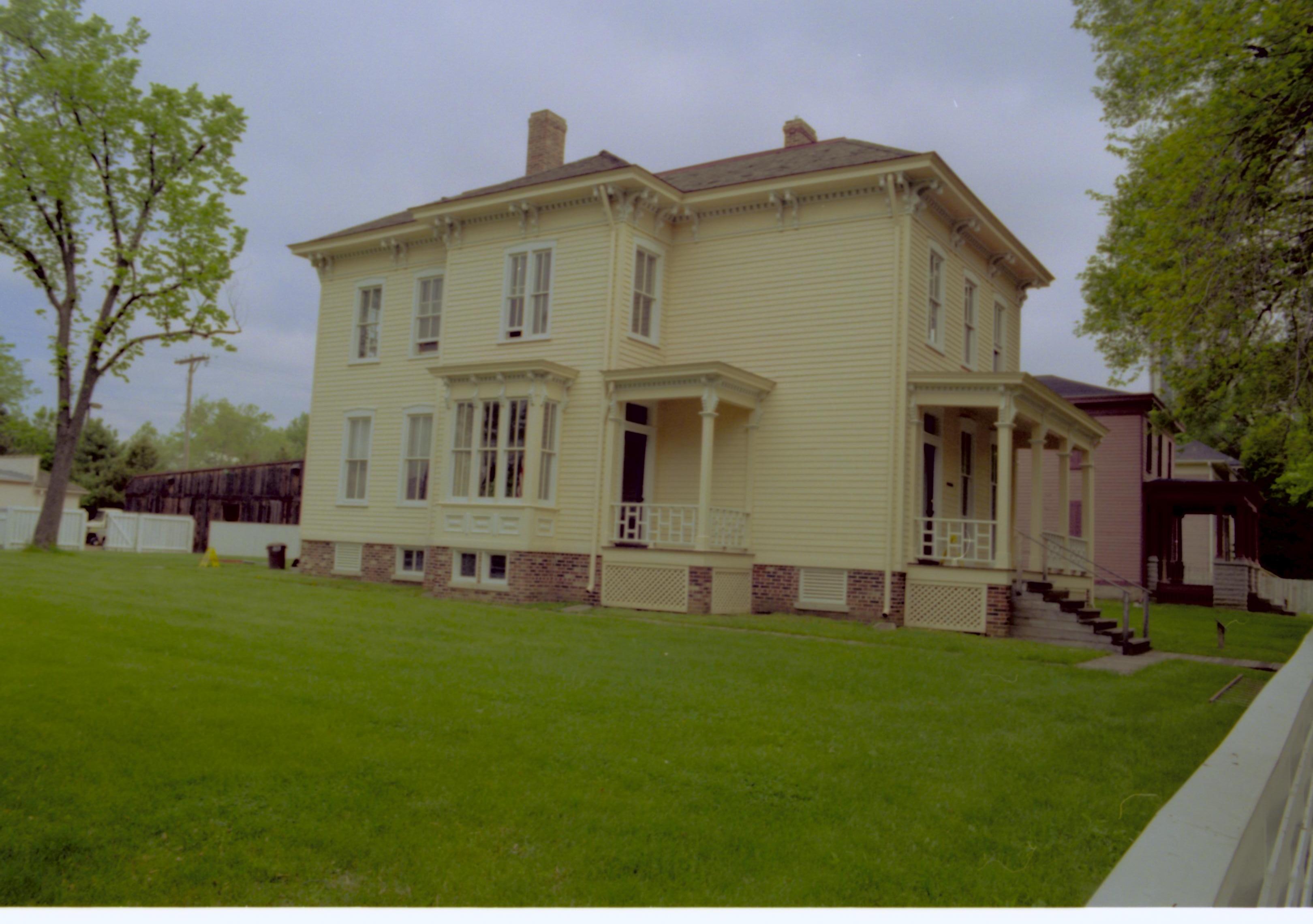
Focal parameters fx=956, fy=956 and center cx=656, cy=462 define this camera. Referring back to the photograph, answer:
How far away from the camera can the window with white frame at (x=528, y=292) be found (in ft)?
57.6

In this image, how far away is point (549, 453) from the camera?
16.7 m

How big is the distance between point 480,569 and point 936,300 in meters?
9.16

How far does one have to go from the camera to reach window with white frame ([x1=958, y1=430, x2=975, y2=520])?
713 inches

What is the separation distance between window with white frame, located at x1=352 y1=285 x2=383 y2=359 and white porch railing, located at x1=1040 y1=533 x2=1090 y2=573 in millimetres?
14025

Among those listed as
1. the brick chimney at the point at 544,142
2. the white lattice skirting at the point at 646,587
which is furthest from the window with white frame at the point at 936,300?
the brick chimney at the point at 544,142

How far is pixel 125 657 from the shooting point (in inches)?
270

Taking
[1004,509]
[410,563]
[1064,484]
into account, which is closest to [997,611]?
[1004,509]

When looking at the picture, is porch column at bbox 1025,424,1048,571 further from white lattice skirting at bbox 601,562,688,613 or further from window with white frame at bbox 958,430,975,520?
white lattice skirting at bbox 601,562,688,613

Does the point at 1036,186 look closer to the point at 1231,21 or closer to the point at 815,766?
the point at 1231,21

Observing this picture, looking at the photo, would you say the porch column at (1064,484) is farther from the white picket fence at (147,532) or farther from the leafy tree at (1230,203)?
the white picket fence at (147,532)

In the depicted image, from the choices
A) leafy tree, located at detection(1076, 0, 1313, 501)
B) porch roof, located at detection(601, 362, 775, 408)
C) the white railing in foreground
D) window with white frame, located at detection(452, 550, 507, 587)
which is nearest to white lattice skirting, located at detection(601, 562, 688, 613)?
window with white frame, located at detection(452, 550, 507, 587)

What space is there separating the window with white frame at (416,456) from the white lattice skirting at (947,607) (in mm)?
9744

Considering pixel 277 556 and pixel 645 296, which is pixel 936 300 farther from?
pixel 277 556

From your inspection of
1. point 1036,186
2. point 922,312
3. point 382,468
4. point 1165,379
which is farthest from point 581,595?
point 1036,186
